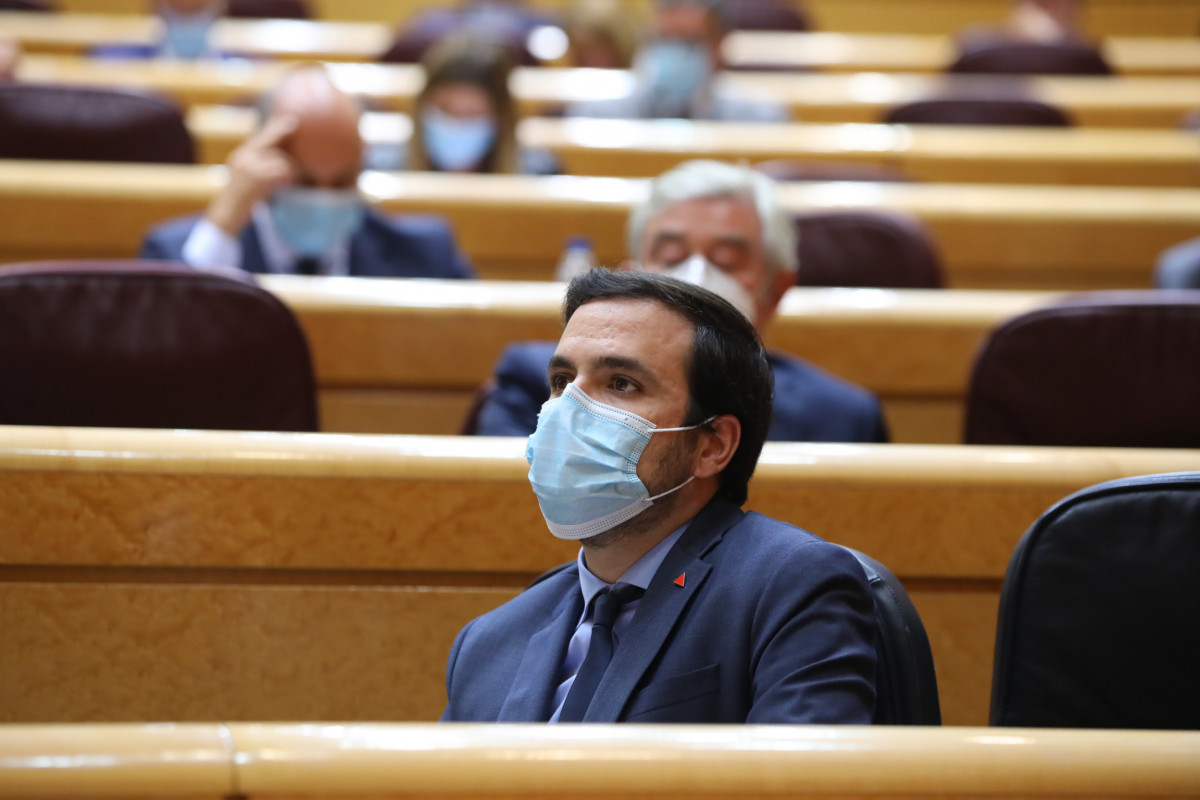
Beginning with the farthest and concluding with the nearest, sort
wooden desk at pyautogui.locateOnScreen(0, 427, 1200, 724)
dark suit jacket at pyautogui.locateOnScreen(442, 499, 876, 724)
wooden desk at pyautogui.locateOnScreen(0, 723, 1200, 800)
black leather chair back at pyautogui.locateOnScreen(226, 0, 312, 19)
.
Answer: black leather chair back at pyautogui.locateOnScreen(226, 0, 312, 19) → wooden desk at pyautogui.locateOnScreen(0, 427, 1200, 724) → dark suit jacket at pyautogui.locateOnScreen(442, 499, 876, 724) → wooden desk at pyautogui.locateOnScreen(0, 723, 1200, 800)

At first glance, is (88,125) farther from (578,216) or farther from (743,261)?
(743,261)

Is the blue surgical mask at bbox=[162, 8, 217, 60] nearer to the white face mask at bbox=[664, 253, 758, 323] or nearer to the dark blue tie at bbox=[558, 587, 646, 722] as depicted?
the white face mask at bbox=[664, 253, 758, 323]

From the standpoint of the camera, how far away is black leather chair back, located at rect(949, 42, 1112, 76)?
13.1 ft

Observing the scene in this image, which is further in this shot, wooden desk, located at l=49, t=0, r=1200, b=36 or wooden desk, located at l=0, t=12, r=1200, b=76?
wooden desk, located at l=49, t=0, r=1200, b=36

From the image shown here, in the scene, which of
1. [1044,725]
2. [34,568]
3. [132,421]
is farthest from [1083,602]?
[132,421]

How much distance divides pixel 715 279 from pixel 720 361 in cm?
65

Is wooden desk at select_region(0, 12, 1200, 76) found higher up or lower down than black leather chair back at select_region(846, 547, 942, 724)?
higher up

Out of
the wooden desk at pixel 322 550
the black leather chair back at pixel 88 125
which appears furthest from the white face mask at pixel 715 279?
the black leather chair back at pixel 88 125

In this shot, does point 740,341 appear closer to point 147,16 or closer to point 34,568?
point 34,568

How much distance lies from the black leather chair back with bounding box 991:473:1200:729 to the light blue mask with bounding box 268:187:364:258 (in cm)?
146

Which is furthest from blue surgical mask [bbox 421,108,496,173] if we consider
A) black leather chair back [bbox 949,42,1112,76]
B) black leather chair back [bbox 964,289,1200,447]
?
black leather chair back [bbox 949,42,1112,76]

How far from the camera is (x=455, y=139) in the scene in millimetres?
2742

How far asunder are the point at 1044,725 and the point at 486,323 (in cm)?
103

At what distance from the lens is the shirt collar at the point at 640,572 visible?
1.07 m
